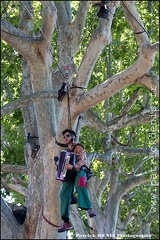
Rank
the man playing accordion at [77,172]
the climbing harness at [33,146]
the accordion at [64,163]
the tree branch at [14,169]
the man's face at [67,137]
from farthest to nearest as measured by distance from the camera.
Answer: the tree branch at [14,169] < the climbing harness at [33,146] < the man's face at [67,137] < the man playing accordion at [77,172] < the accordion at [64,163]

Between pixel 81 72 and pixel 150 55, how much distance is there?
4.47 ft

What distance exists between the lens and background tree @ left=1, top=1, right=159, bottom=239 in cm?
1103

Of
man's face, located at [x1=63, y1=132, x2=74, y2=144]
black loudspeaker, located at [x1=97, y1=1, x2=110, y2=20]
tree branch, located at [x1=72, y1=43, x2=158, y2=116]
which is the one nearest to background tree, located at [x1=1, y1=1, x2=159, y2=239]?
tree branch, located at [x1=72, y1=43, x2=158, y2=116]

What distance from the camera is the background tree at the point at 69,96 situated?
11.0 m

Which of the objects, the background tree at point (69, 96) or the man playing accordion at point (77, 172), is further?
the background tree at point (69, 96)

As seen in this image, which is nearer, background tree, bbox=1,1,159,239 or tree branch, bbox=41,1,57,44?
background tree, bbox=1,1,159,239

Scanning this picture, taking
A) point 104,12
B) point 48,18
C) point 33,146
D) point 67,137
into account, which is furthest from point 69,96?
point 33,146

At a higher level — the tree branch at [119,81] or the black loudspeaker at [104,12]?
the black loudspeaker at [104,12]

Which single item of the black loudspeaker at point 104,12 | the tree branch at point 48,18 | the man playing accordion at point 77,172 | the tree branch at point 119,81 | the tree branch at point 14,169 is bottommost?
the man playing accordion at point 77,172

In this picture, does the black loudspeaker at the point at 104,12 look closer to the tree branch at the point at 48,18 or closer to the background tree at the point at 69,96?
the background tree at the point at 69,96

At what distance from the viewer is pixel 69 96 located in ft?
35.9

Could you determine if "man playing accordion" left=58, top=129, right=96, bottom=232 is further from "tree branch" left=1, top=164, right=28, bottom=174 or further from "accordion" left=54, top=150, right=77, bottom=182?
"tree branch" left=1, top=164, right=28, bottom=174

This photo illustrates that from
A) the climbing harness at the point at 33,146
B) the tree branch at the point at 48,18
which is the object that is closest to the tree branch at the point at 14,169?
the climbing harness at the point at 33,146

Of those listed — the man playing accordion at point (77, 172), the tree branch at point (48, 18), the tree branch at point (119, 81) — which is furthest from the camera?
the tree branch at point (48, 18)
